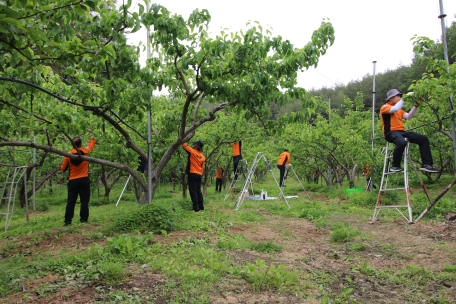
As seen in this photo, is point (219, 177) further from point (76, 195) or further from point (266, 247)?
point (266, 247)

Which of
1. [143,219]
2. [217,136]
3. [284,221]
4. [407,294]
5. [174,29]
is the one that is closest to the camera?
[407,294]

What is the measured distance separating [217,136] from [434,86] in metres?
7.12

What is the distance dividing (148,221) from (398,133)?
5534 mm

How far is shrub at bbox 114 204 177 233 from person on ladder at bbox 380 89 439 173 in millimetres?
4937

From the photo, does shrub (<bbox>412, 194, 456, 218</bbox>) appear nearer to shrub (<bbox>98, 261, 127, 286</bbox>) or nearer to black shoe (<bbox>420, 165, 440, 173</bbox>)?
black shoe (<bbox>420, 165, 440, 173</bbox>)

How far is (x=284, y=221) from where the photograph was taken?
8062 mm

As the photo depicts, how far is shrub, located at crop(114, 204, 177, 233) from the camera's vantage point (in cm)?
615

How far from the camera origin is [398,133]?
6.22 meters

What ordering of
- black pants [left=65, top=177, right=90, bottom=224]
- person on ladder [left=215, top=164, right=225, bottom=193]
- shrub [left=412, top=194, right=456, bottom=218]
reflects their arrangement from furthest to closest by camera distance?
Answer: person on ladder [left=215, top=164, right=225, bottom=193], black pants [left=65, top=177, right=90, bottom=224], shrub [left=412, top=194, right=456, bottom=218]

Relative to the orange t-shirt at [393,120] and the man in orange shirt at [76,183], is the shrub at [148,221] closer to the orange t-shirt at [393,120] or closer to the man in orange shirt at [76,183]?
the man in orange shirt at [76,183]

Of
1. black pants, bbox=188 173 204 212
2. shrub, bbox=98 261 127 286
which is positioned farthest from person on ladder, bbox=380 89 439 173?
shrub, bbox=98 261 127 286

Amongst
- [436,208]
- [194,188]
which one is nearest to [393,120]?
[436,208]

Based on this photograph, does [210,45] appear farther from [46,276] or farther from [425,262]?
[425,262]

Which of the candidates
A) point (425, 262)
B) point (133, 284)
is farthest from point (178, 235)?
point (425, 262)
